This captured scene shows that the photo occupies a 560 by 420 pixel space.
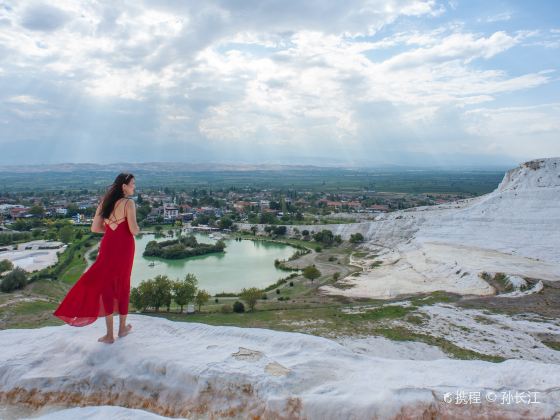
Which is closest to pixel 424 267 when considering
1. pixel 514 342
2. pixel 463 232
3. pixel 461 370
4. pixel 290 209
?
pixel 463 232

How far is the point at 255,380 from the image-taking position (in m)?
4.50

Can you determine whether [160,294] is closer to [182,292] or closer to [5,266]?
[182,292]

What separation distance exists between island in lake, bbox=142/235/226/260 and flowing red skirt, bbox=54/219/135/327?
37.0 m

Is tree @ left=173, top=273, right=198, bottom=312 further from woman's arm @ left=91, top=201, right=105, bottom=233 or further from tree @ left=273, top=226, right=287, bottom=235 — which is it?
tree @ left=273, top=226, right=287, bottom=235

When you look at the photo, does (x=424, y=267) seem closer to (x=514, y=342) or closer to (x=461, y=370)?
(x=514, y=342)

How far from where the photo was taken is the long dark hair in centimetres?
532

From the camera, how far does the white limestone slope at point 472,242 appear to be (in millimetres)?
24542

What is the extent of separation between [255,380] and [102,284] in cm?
260

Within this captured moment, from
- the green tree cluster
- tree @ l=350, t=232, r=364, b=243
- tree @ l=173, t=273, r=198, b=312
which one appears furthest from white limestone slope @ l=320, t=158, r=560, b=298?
the green tree cluster

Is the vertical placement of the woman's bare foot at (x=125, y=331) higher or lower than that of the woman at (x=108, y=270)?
lower

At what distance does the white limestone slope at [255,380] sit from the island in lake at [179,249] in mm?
36724

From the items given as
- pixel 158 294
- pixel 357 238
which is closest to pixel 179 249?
pixel 357 238

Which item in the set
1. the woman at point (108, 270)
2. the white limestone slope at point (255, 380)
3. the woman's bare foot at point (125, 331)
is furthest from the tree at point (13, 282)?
the woman's bare foot at point (125, 331)

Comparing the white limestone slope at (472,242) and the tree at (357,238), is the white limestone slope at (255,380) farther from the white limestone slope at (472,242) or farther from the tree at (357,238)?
the tree at (357,238)
